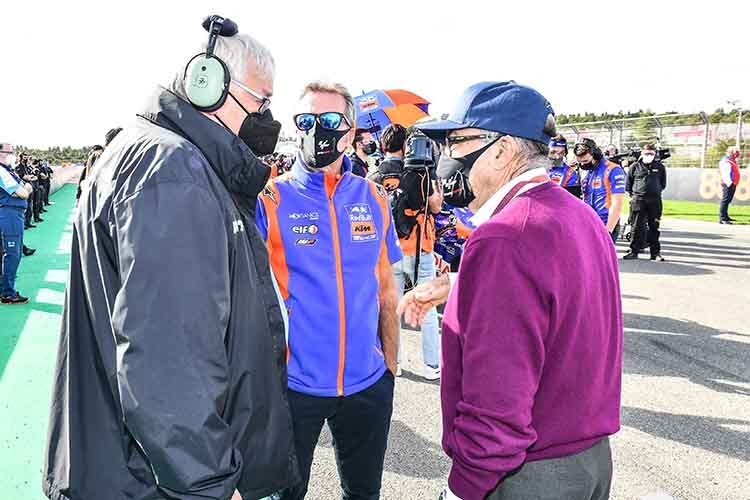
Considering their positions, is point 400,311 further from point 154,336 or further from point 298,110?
point 154,336

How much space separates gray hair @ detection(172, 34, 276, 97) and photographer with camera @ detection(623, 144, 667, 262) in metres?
10.8

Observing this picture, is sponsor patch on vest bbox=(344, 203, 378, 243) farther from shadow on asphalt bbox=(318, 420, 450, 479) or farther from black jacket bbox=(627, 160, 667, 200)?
black jacket bbox=(627, 160, 667, 200)

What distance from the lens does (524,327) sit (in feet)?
5.03

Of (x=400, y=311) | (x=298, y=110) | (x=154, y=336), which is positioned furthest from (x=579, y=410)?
(x=298, y=110)

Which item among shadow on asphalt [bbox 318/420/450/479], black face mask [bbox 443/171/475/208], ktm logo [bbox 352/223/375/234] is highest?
black face mask [bbox 443/171/475/208]

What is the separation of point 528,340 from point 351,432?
4.04 feet

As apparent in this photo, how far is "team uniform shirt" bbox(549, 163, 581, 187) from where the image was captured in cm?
844

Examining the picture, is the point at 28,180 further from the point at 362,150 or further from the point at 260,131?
the point at 260,131

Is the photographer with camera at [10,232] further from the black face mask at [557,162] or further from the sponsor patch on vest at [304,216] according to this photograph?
the black face mask at [557,162]

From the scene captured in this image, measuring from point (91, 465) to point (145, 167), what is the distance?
743mm

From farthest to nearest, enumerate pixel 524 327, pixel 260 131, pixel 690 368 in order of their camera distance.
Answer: pixel 690 368
pixel 260 131
pixel 524 327

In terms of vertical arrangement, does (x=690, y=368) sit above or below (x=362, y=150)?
below

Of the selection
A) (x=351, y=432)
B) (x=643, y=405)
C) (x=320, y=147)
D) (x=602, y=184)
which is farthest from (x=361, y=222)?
(x=602, y=184)

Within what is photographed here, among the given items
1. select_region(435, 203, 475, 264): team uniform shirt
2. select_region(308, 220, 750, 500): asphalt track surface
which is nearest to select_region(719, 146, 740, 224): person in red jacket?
select_region(308, 220, 750, 500): asphalt track surface
